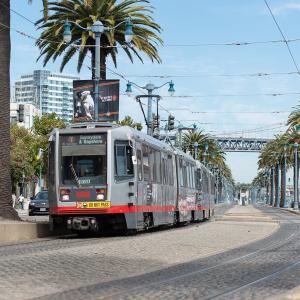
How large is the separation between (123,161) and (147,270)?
9.36 metres

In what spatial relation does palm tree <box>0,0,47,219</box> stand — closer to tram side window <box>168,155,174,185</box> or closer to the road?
the road

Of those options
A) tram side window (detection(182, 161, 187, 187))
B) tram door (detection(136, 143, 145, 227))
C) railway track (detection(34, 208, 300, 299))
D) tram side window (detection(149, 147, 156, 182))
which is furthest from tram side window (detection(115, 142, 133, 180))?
tram side window (detection(182, 161, 187, 187))

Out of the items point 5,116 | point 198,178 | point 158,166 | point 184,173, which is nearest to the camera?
point 5,116

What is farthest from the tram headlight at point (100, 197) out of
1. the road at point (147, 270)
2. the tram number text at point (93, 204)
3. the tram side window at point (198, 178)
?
the tram side window at point (198, 178)

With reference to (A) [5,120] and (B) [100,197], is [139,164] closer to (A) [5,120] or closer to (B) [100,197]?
(B) [100,197]

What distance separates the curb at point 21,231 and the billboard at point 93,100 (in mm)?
8725

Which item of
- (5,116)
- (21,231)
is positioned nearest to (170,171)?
(5,116)

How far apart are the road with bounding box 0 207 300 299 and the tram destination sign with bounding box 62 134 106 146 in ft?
11.7

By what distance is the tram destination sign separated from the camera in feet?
73.9

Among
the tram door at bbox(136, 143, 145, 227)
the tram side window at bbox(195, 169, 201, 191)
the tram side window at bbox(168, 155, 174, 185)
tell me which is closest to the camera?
the tram door at bbox(136, 143, 145, 227)

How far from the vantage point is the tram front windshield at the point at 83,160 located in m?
22.3

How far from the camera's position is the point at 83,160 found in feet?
73.9

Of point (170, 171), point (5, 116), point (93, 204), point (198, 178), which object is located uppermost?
point (5, 116)

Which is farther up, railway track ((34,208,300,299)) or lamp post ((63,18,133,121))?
lamp post ((63,18,133,121))
